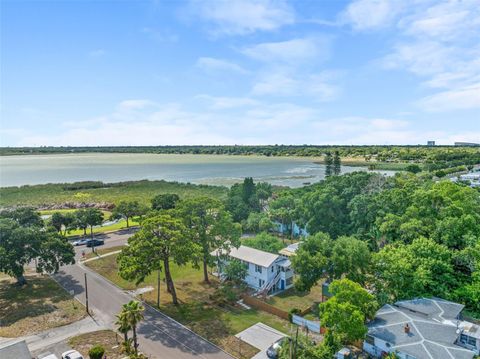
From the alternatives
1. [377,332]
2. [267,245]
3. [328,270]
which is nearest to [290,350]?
[377,332]

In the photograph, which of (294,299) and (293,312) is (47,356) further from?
(294,299)

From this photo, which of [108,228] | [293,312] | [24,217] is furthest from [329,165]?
[24,217]

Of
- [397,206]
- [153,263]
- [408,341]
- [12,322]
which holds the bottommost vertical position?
[12,322]

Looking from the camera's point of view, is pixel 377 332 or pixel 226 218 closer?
pixel 377 332

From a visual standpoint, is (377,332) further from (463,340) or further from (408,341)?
(463,340)

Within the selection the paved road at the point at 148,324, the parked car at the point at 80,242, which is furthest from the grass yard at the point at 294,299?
the parked car at the point at 80,242

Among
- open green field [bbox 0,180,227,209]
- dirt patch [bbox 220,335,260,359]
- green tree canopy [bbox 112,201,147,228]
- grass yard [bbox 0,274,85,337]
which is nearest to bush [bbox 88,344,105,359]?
grass yard [bbox 0,274,85,337]
